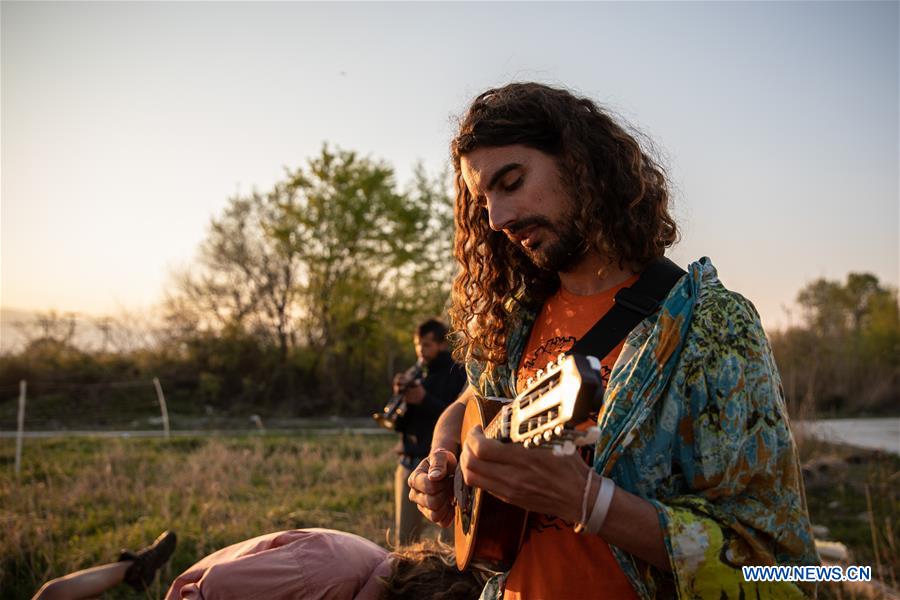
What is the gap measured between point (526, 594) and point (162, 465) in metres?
9.37

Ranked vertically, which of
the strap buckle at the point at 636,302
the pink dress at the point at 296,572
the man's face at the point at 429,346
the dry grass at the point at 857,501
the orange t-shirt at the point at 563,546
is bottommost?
the dry grass at the point at 857,501

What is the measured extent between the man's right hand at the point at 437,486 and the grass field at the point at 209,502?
10.5ft

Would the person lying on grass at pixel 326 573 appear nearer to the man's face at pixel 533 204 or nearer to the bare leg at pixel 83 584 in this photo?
the man's face at pixel 533 204

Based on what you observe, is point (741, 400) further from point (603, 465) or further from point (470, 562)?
point (470, 562)

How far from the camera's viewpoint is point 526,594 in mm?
1849

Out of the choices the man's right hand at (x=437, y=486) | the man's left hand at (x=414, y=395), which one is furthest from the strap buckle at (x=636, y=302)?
the man's left hand at (x=414, y=395)

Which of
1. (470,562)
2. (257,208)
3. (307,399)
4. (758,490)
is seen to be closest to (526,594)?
(470,562)

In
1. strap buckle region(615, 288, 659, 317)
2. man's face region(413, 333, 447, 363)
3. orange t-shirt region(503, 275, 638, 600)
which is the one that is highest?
man's face region(413, 333, 447, 363)

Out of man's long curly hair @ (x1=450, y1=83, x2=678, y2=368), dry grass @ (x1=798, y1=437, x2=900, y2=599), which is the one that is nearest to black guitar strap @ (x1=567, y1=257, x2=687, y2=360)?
man's long curly hair @ (x1=450, y1=83, x2=678, y2=368)

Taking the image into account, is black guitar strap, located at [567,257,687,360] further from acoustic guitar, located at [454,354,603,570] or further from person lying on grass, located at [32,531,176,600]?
person lying on grass, located at [32,531,176,600]

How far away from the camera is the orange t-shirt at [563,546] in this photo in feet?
5.59

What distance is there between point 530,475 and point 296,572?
1.81m

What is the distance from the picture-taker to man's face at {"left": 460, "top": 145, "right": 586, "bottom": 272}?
6.84 ft

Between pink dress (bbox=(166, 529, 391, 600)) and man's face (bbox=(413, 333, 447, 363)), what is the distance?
365 centimetres
